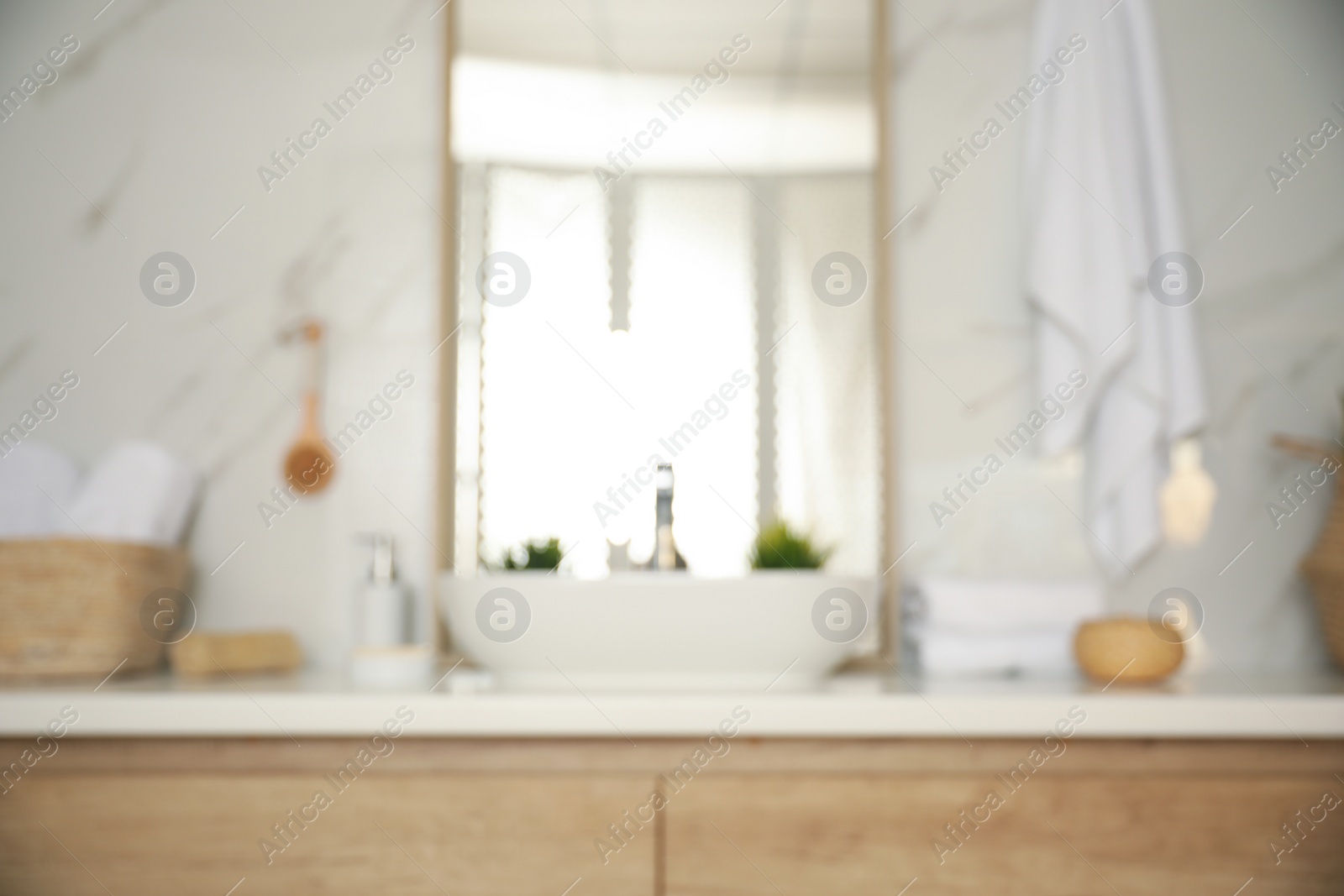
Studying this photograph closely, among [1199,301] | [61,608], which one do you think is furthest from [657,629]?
[1199,301]

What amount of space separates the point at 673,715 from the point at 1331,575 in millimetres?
892

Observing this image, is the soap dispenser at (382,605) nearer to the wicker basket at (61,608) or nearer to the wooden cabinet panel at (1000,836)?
the wicker basket at (61,608)

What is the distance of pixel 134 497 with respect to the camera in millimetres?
1241

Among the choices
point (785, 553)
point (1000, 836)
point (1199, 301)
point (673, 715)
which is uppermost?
point (1199, 301)

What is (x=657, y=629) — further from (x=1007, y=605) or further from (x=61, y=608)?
(x=61, y=608)

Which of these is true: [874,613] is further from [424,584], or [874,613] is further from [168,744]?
[168,744]

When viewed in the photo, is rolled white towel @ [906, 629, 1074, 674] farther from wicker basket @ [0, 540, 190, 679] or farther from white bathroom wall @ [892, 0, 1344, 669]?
wicker basket @ [0, 540, 190, 679]

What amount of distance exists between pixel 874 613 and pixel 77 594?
920mm

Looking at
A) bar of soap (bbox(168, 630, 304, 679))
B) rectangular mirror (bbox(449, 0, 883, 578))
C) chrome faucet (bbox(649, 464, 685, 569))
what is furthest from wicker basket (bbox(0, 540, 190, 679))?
chrome faucet (bbox(649, 464, 685, 569))

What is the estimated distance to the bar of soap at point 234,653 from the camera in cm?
114

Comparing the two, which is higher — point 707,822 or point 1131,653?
point 1131,653

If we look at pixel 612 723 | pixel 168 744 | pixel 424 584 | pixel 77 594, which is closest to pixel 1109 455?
pixel 612 723

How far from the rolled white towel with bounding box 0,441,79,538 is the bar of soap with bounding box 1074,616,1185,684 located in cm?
130

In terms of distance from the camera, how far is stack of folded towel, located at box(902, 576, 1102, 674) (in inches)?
46.1
